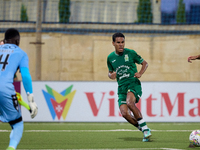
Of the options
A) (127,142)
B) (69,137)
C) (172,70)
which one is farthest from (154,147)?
(172,70)

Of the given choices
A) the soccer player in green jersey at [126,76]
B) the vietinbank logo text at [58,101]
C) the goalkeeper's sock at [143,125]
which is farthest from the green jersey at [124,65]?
the vietinbank logo text at [58,101]

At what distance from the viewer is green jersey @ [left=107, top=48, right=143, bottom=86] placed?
7547 mm

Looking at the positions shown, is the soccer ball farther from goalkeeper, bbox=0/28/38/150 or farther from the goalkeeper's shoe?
goalkeeper, bbox=0/28/38/150

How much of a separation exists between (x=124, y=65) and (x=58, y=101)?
429 cm

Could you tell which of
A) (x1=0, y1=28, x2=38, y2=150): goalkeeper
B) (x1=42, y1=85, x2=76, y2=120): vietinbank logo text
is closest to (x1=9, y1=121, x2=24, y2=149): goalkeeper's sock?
(x1=0, y1=28, x2=38, y2=150): goalkeeper

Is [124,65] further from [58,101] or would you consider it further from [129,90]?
[58,101]

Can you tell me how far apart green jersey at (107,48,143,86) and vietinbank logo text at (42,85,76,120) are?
13.2 ft

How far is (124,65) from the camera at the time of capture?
758 cm

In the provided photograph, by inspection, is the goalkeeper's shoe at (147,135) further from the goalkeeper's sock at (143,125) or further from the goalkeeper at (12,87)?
the goalkeeper at (12,87)

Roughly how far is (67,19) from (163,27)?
5.58 m

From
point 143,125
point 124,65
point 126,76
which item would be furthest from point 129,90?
point 143,125

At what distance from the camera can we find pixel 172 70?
953 inches

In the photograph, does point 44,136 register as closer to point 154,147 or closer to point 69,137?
point 69,137

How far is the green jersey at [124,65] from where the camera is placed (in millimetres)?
7547
